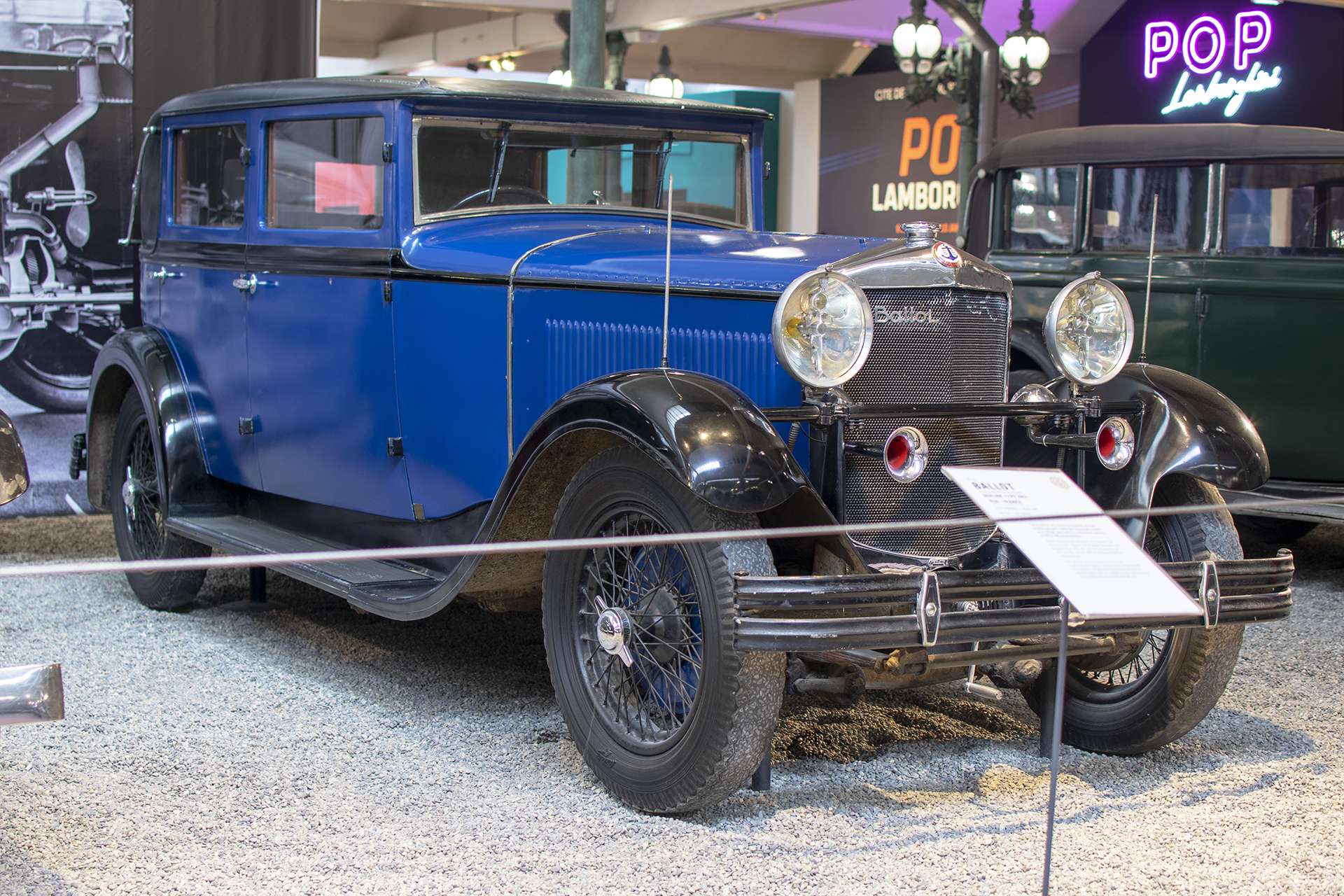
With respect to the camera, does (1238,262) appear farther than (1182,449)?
Yes

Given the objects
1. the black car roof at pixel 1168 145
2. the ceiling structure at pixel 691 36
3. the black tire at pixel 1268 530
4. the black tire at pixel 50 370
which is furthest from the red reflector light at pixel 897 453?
the ceiling structure at pixel 691 36

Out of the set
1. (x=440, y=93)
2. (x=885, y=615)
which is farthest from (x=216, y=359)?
(x=885, y=615)

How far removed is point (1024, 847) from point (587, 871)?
866mm

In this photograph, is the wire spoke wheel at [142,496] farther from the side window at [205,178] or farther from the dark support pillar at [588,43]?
the dark support pillar at [588,43]

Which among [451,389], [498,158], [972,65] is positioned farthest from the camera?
[972,65]

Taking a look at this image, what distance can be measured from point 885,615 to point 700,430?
0.48 m

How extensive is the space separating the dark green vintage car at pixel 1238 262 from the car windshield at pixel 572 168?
5.29 feet

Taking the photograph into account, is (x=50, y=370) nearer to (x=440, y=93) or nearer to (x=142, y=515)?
(x=142, y=515)

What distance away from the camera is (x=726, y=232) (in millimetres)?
3416

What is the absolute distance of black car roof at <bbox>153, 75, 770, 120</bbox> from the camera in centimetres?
342

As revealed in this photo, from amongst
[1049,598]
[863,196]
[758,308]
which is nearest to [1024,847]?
[1049,598]

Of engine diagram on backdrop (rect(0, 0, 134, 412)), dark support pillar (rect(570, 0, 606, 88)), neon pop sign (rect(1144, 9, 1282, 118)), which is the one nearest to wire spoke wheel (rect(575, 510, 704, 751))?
engine diagram on backdrop (rect(0, 0, 134, 412))

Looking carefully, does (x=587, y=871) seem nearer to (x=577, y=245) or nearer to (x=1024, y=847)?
(x=1024, y=847)

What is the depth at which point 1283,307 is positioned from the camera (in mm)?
5012
